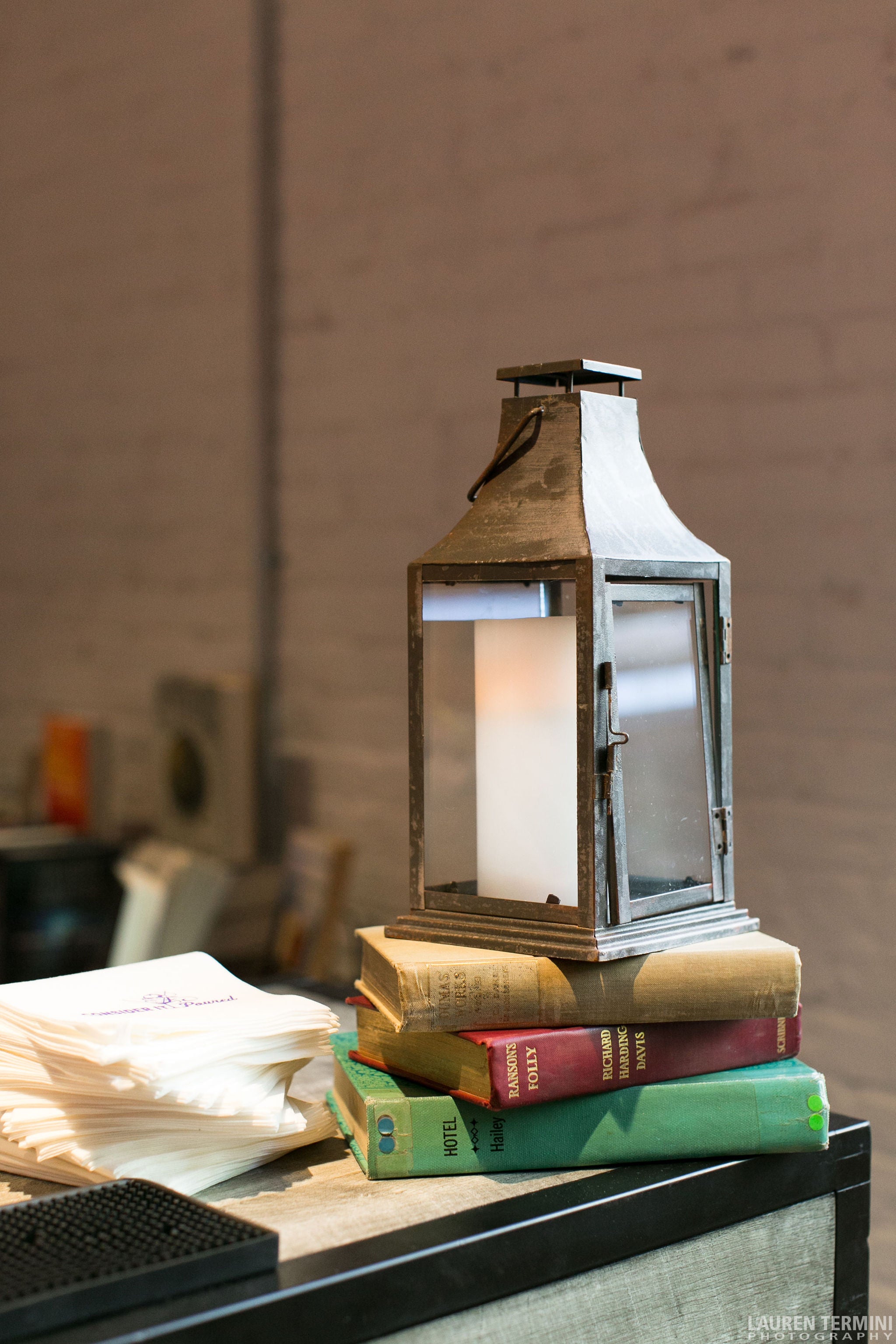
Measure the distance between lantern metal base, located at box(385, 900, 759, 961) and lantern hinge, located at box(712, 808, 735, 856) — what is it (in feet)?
0.13

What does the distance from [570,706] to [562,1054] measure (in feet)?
0.74

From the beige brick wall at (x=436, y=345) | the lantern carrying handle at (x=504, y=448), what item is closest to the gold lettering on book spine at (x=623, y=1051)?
the lantern carrying handle at (x=504, y=448)

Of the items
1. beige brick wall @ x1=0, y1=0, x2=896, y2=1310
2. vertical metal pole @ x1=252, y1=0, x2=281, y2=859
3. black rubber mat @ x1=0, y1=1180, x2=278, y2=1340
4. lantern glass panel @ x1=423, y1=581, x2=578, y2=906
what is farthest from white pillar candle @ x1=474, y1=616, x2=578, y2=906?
vertical metal pole @ x1=252, y1=0, x2=281, y2=859

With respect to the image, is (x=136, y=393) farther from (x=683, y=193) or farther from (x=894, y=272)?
(x=894, y=272)

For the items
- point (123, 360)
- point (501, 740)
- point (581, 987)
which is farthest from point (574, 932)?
point (123, 360)

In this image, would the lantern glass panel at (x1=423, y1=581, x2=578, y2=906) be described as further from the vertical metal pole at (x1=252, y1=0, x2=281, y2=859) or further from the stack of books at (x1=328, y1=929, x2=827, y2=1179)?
the vertical metal pole at (x1=252, y1=0, x2=281, y2=859)

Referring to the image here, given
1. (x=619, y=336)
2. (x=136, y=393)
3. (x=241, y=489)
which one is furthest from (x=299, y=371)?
(x=619, y=336)

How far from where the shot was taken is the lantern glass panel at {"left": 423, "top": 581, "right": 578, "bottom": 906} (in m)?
0.90

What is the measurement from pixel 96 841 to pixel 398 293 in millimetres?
1495

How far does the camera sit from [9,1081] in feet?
2.78

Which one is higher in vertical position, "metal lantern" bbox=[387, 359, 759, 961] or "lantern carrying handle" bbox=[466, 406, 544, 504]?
"lantern carrying handle" bbox=[466, 406, 544, 504]

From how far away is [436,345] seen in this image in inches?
99.3

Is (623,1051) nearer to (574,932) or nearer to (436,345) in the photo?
(574,932)

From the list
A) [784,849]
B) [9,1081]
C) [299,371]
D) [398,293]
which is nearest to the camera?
[9,1081]
